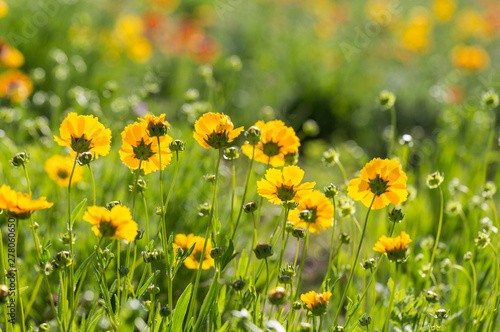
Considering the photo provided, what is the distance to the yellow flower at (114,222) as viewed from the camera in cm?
97

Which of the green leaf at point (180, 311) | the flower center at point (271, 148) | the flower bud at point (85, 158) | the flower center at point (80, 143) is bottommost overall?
the green leaf at point (180, 311)

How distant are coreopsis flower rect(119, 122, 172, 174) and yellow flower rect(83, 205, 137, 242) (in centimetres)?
16

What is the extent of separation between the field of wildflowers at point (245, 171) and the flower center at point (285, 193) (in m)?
0.01

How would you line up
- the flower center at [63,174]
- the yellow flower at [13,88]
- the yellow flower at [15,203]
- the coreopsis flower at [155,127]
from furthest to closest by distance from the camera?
the yellow flower at [13,88] < the flower center at [63,174] < the coreopsis flower at [155,127] < the yellow flower at [15,203]

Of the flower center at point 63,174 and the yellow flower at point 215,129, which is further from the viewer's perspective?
the flower center at point 63,174

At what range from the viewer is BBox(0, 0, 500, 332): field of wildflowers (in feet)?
3.69

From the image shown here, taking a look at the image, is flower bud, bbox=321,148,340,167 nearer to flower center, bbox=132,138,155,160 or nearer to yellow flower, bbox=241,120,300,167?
yellow flower, bbox=241,120,300,167

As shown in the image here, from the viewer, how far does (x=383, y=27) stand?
5.88m

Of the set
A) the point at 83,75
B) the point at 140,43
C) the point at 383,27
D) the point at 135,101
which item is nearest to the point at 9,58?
the point at 83,75

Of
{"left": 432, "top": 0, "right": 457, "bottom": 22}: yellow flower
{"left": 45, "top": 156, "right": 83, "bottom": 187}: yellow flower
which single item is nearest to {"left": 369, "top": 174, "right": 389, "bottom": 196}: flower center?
{"left": 45, "top": 156, "right": 83, "bottom": 187}: yellow flower

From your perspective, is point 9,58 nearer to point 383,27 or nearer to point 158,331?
point 158,331

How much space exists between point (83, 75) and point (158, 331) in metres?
2.64

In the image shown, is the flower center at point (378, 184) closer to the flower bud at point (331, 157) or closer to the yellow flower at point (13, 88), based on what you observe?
the flower bud at point (331, 157)

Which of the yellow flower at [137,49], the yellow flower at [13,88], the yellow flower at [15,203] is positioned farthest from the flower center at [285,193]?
the yellow flower at [137,49]
